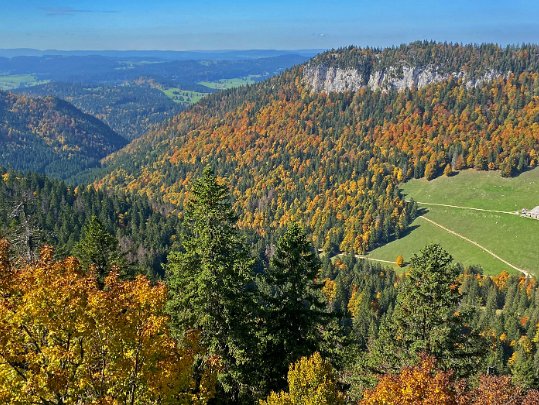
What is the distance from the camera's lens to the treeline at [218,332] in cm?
1880

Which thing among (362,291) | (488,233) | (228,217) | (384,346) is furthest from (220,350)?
(488,233)

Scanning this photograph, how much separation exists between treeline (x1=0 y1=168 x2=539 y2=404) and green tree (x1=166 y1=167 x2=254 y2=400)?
0.32 ft

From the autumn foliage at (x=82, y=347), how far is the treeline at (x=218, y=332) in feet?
0.19

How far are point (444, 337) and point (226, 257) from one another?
16561mm

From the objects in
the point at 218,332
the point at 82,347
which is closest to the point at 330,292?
the point at 218,332

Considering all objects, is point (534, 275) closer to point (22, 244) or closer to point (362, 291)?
point (362, 291)

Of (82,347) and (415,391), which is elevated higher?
(82,347)

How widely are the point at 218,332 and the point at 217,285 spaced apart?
11.9ft

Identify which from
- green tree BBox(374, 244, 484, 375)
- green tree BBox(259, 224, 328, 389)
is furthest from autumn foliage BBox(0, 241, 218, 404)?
green tree BBox(374, 244, 484, 375)

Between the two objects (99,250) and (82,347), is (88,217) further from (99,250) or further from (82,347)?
(82,347)

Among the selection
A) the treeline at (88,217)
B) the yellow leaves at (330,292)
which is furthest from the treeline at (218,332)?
the treeline at (88,217)

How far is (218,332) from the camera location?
3297 centimetres

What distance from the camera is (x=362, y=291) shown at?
5846 inches

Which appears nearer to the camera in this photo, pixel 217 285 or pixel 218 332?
pixel 217 285
